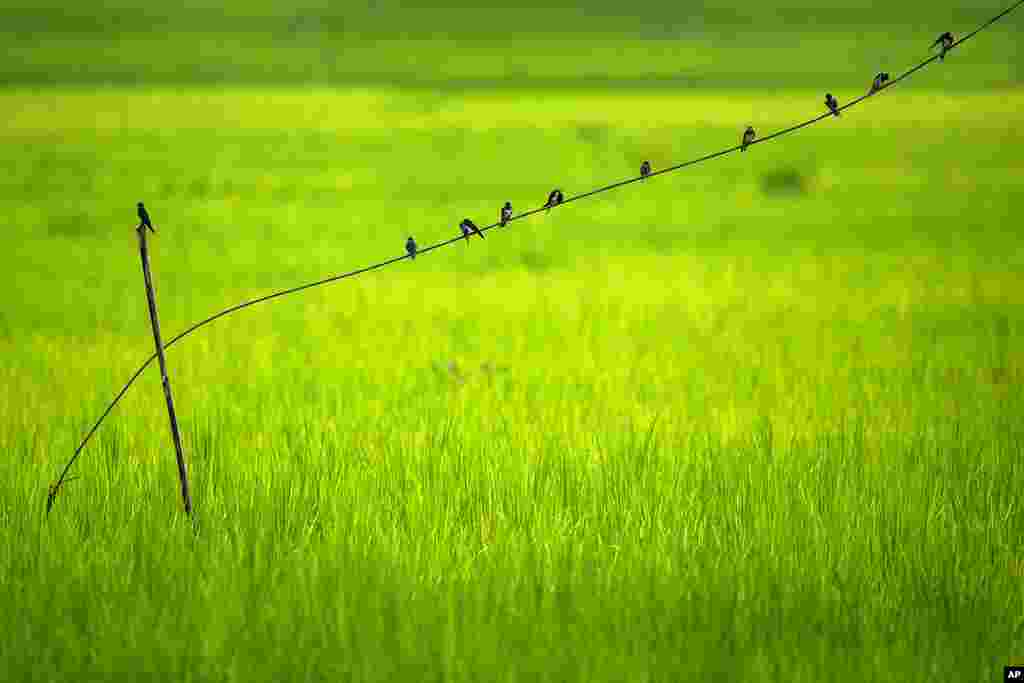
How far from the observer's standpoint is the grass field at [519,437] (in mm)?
2236

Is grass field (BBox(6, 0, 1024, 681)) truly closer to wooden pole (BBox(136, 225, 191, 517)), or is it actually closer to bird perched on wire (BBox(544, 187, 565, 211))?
wooden pole (BBox(136, 225, 191, 517))

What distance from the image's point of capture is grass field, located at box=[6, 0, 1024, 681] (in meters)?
2.24

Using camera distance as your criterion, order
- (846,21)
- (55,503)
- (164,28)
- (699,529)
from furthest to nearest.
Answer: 1. (846,21)
2. (164,28)
3. (55,503)
4. (699,529)

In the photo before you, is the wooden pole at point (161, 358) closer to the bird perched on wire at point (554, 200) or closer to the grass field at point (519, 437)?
the grass field at point (519, 437)

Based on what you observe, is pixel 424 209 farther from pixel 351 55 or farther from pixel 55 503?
pixel 351 55

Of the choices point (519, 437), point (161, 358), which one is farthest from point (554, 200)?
point (519, 437)

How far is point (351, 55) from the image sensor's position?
111 ft

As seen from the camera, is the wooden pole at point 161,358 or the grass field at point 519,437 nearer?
the grass field at point 519,437

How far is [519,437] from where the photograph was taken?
363 centimetres

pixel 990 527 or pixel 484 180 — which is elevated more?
pixel 484 180

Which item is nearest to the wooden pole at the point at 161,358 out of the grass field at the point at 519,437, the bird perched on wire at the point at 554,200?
the grass field at the point at 519,437

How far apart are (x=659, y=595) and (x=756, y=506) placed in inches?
24.2

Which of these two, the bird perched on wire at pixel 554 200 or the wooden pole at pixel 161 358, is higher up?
the bird perched on wire at pixel 554 200

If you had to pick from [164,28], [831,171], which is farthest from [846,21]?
[831,171]
